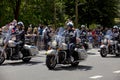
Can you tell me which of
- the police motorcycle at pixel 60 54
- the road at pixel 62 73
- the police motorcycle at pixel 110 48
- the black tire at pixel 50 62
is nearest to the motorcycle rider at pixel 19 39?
the road at pixel 62 73

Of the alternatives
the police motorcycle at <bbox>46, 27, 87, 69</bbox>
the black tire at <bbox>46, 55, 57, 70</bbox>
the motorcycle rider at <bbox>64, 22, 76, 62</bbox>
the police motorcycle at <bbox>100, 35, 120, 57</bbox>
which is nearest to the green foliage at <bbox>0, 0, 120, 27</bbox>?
the police motorcycle at <bbox>100, 35, 120, 57</bbox>

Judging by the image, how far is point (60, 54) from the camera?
618 inches

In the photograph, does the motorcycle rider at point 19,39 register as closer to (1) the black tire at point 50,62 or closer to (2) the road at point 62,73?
(2) the road at point 62,73

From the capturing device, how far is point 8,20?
160 feet

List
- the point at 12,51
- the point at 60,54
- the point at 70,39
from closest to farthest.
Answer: the point at 60,54 → the point at 70,39 → the point at 12,51

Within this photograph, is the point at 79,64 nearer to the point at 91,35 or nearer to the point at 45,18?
the point at 91,35

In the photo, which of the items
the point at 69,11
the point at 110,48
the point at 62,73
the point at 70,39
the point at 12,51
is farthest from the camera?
the point at 69,11

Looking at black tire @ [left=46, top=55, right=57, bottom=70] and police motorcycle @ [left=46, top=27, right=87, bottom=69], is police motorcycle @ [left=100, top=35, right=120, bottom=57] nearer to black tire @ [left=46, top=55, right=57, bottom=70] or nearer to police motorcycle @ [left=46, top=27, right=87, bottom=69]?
police motorcycle @ [left=46, top=27, right=87, bottom=69]

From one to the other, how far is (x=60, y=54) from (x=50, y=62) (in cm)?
65

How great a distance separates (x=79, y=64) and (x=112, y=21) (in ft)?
148

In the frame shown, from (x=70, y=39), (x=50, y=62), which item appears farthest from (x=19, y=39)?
(x=50, y=62)

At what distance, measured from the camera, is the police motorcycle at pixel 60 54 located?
1519 cm

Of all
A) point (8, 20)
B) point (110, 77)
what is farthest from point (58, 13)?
point (110, 77)

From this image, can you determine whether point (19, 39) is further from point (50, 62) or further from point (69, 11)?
point (69, 11)
